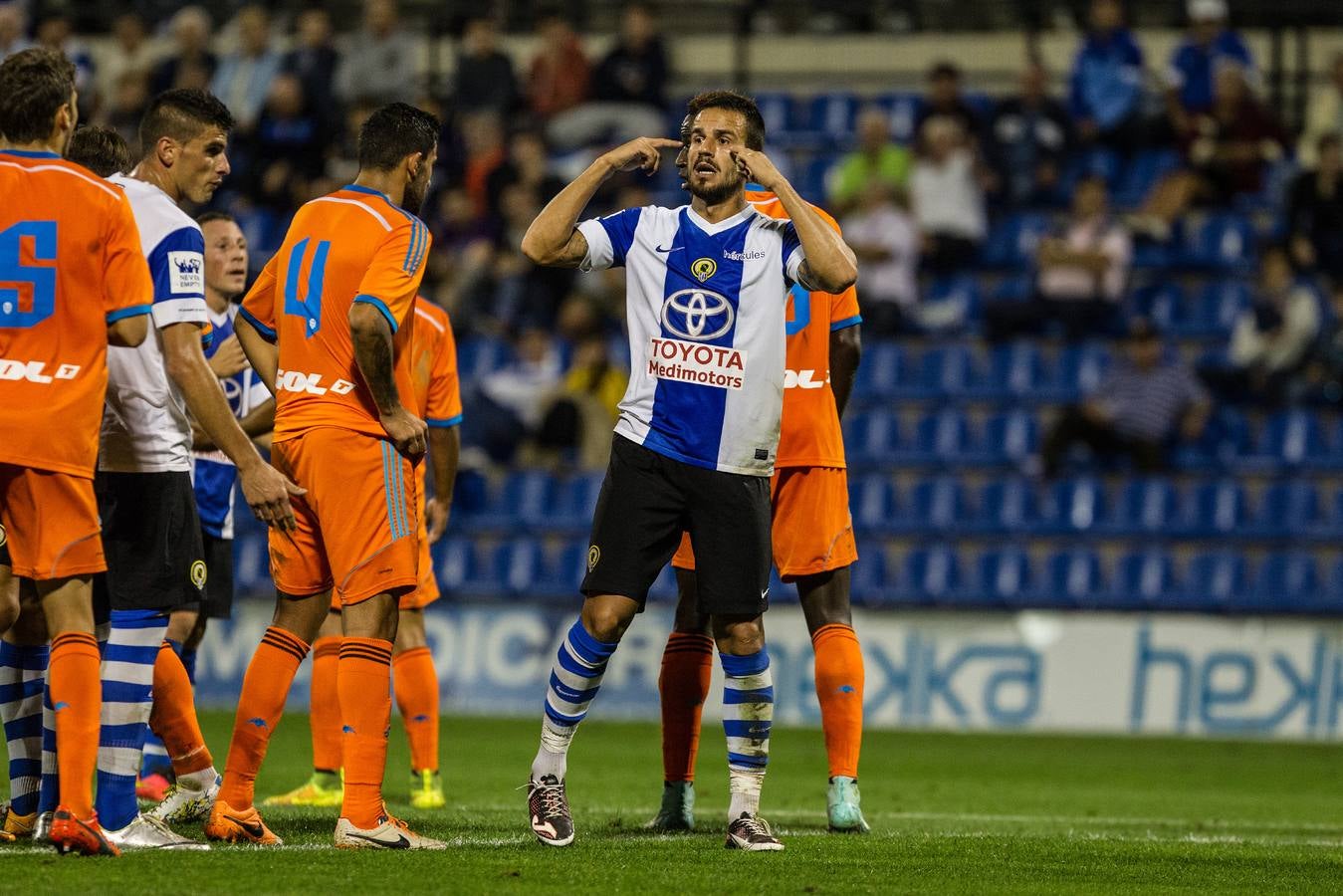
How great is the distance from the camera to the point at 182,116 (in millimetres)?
6793

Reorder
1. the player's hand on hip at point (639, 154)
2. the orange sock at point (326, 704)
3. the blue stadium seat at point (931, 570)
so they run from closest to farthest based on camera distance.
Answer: the player's hand on hip at point (639, 154), the orange sock at point (326, 704), the blue stadium seat at point (931, 570)

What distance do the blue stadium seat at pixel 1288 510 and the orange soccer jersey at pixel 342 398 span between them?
10290 millimetres

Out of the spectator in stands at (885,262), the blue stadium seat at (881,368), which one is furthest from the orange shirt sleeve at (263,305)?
the spectator in stands at (885,262)

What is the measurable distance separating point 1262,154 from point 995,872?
518 inches

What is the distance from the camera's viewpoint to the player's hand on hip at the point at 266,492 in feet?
20.6

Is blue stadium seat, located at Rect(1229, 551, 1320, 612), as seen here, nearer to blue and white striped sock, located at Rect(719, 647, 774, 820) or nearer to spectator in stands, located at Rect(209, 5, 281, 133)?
blue and white striped sock, located at Rect(719, 647, 774, 820)

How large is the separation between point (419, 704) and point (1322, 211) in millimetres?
11340

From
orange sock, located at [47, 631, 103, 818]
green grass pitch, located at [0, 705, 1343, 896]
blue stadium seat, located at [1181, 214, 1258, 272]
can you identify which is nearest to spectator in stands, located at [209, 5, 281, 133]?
green grass pitch, located at [0, 705, 1343, 896]

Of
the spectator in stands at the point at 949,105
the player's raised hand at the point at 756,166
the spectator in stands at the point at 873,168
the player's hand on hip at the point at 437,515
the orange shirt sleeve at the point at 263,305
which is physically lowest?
the player's hand on hip at the point at 437,515

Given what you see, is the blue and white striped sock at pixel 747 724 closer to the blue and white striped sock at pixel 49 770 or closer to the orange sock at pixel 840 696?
the orange sock at pixel 840 696

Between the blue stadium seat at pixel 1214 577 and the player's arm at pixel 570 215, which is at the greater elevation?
the player's arm at pixel 570 215

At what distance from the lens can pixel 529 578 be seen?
16.1 meters

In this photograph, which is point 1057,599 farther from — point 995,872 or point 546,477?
point 995,872

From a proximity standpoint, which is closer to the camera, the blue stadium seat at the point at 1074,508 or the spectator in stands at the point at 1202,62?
the blue stadium seat at the point at 1074,508
